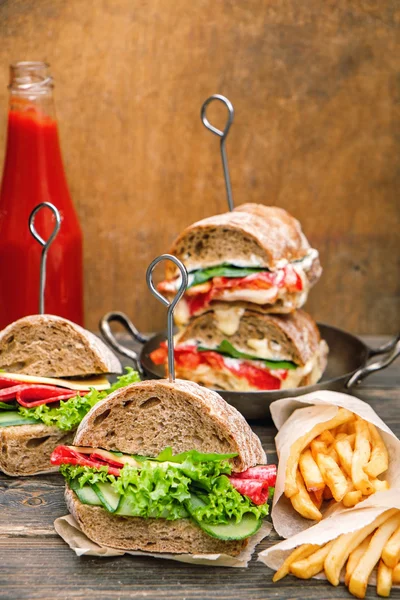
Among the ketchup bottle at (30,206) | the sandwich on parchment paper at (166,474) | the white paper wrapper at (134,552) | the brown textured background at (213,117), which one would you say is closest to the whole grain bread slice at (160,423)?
the sandwich on parchment paper at (166,474)

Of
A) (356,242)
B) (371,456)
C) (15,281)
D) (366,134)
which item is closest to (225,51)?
(366,134)

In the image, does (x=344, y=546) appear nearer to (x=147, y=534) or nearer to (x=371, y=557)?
(x=371, y=557)

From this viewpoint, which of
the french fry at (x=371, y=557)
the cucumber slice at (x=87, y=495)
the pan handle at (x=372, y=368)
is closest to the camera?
the french fry at (x=371, y=557)

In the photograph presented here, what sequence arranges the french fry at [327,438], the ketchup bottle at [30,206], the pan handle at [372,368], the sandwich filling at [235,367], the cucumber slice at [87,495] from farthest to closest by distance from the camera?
the ketchup bottle at [30,206] → the sandwich filling at [235,367] → the pan handle at [372,368] → the french fry at [327,438] → the cucumber slice at [87,495]

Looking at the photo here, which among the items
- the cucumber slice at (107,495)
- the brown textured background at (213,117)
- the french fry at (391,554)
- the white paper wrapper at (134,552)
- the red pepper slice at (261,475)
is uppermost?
the brown textured background at (213,117)

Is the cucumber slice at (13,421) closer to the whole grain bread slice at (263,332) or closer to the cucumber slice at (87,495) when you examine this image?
the cucumber slice at (87,495)

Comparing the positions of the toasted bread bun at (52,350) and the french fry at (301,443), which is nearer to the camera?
the french fry at (301,443)

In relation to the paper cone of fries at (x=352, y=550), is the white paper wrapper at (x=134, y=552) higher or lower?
lower

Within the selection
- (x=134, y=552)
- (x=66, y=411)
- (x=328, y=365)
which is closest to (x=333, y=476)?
(x=134, y=552)
